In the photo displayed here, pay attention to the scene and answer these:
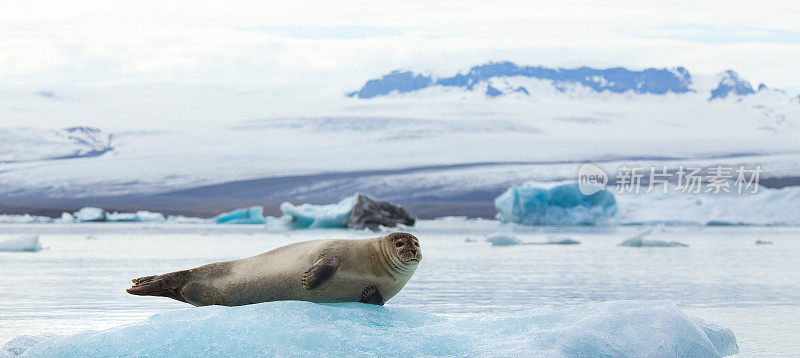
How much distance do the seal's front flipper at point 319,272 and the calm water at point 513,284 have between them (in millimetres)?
1468

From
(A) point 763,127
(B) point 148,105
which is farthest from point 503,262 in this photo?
(A) point 763,127

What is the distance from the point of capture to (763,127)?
7506 cm

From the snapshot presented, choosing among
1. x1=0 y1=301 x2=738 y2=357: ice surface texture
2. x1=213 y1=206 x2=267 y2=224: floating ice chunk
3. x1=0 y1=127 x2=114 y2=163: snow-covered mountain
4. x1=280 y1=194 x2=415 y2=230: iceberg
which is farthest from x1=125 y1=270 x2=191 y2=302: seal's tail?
x1=0 y1=127 x2=114 y2=163: snow-covered mountain

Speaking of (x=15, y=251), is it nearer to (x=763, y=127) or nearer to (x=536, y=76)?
(x=763, y=127)

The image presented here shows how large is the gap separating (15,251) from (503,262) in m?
6.84

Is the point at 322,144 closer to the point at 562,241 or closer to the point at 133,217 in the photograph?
the point at 133,217

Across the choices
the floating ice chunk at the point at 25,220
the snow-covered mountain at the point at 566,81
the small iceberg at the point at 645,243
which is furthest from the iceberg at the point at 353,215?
the snow-covered mountain at the point at 566,81

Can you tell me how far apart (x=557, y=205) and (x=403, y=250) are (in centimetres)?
2272

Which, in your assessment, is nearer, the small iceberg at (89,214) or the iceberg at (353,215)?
the iceberg at (353,215)

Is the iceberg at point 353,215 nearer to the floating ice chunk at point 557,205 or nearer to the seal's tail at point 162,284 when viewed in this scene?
the floating ice chunk at point 557,205

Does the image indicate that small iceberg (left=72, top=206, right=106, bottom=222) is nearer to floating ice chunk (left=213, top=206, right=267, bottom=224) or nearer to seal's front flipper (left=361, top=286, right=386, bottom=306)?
floating ice chunk (left=213, top=206, right=267, bottom=224)

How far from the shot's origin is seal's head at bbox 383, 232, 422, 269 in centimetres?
438

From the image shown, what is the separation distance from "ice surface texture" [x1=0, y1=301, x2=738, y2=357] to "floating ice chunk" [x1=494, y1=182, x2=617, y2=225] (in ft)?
71.4

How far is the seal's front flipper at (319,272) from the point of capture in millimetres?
4312
